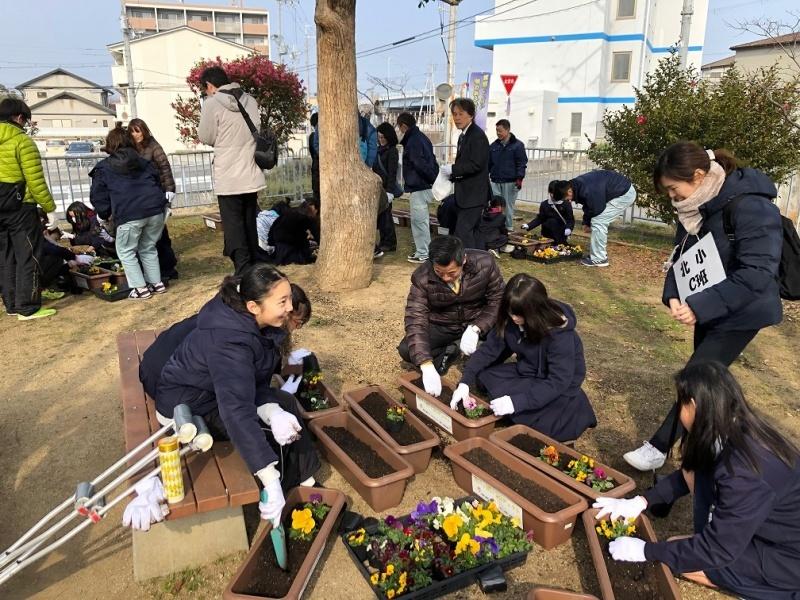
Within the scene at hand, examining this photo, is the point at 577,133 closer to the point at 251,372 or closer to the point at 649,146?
the point at 649,146

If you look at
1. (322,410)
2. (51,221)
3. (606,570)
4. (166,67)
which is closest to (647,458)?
(606,570)

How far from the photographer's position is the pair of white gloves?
2.26 meters

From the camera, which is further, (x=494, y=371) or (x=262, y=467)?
(x=494, y=371)

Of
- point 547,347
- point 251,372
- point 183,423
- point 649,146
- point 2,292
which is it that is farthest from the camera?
point 649,146

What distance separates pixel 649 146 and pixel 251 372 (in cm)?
719

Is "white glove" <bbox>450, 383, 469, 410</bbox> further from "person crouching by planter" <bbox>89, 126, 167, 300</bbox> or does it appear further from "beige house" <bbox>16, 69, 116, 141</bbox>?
"beige house" <bbox>16, 69, 116, 141</bbox>

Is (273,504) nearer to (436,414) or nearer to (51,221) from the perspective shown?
(436,414)

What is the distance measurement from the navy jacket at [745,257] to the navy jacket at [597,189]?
4.68 metres

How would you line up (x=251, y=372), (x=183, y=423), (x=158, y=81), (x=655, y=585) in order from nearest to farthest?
(x=183, y=423) → (x=655, y=585) → (x=251, y=372) → (x=158, y=81)

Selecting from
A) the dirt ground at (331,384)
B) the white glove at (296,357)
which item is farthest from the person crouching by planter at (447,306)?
the white glove at (296,357)

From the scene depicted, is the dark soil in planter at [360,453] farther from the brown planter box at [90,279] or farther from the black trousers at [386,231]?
the black trousers at [386,231]

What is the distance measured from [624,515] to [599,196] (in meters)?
5.47

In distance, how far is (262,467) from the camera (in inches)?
91.8

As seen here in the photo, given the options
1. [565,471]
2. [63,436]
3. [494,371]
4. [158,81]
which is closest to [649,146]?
[494,371]
